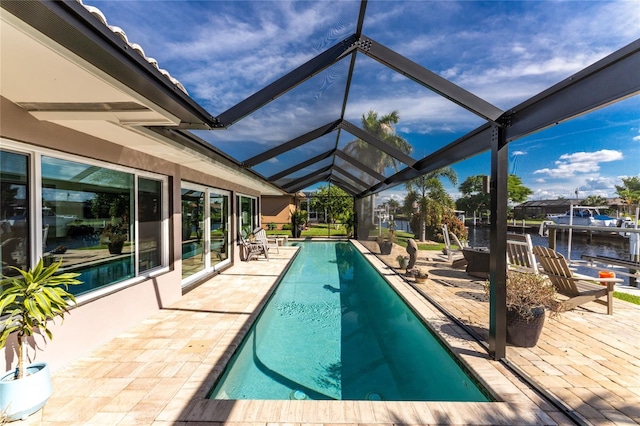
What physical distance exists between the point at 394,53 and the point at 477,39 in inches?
35.8

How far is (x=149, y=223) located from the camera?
17.3ft

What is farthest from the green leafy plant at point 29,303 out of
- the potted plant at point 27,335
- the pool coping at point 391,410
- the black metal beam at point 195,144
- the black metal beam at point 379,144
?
the black metal beam at point 379,144

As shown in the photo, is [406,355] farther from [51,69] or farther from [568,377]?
[51,69]

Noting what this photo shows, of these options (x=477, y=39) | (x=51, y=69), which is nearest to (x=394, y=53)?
(x=477, y=39)

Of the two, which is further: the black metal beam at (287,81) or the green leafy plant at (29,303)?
the black metal beam at (287,81)

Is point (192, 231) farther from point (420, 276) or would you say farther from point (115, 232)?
point (420, 276)

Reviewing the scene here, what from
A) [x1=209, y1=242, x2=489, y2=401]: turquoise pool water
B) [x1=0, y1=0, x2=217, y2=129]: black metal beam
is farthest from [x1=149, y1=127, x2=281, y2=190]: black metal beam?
[x1=209, y1=242, x2=489, y2=401]: turquoise pool water

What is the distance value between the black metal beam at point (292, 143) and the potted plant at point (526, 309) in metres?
4.85

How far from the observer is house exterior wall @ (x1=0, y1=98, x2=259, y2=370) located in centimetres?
299

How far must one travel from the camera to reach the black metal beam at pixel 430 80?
3.41 m

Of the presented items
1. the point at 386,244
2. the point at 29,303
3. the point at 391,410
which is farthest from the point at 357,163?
the point at 29,303

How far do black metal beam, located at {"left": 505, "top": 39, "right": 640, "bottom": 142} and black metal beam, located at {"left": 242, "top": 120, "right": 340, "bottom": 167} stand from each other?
14.6 ft

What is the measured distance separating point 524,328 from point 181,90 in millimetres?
4376

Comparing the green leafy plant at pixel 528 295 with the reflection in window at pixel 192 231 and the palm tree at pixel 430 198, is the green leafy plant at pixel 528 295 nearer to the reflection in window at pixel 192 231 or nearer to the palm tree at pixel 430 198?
the reflection in window at pixel 192 231
